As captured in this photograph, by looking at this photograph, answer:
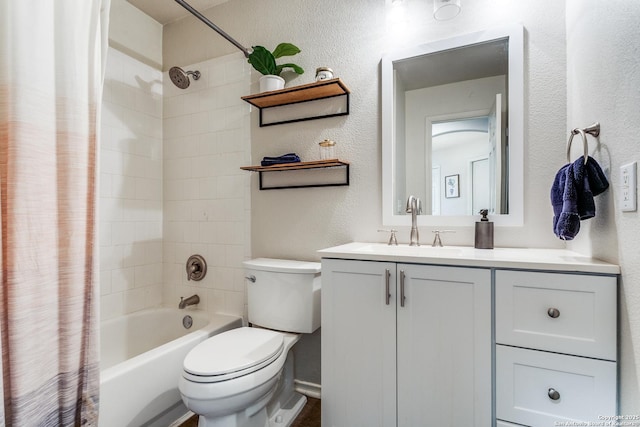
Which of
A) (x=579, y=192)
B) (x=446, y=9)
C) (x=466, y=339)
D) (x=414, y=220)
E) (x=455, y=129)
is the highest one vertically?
(x=446, y=9)

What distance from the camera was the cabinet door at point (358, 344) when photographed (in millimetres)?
1223

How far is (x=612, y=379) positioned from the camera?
3.04 feet

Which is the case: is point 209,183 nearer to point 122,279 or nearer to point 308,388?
point 122,279

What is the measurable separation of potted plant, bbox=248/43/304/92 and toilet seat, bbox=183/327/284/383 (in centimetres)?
139

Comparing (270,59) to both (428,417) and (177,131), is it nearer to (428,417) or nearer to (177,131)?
(177,131)

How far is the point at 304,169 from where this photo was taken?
1.87 meters

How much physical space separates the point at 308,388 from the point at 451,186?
1424 millimetres

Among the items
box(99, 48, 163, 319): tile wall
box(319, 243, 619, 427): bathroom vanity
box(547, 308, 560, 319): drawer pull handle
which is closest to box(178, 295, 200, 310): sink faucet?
box(99, 48, 163, 319): tile wall

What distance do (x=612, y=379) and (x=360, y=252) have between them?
0.87 meters

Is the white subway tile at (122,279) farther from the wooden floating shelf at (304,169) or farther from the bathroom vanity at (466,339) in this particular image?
the bathroom vanity at (466,339)

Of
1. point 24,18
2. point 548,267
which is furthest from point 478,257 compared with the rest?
point 24,18

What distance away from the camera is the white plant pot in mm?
1820

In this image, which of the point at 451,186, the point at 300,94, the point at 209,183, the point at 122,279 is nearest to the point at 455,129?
the point at 451,186

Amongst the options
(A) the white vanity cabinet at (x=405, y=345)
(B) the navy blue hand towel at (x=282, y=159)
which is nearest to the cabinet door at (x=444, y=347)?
(A) the white vanity cabinet at (x=405, y=345)
